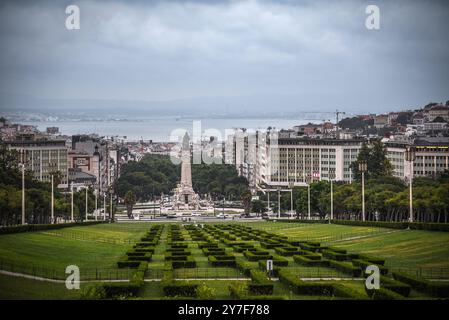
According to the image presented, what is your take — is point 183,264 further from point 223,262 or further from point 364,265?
point 364,265

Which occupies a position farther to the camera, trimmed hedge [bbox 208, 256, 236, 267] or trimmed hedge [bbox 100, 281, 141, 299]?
trimmed hedge [bbox 208, 256, 236, 267]

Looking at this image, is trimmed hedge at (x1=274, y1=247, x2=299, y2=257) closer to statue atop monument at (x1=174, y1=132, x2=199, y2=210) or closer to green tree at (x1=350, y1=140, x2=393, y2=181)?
green tree at (x1=350, y1=140, x2=393, y2=181)

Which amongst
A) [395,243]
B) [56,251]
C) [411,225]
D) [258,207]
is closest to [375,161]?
[258,207]

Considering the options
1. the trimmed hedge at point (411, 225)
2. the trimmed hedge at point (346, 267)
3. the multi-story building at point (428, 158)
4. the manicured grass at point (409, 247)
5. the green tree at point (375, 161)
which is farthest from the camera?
the multi-story building at point (428, 158)

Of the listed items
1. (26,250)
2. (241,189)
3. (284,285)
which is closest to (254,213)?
(241,189)

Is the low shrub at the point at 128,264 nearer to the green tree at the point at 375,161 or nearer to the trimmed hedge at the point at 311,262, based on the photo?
the trimmed hedge at the point at 311,262

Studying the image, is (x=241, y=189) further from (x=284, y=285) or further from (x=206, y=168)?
(x=284, y=285)

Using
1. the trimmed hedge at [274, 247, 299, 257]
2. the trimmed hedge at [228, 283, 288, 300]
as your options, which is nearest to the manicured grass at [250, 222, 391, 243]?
the trimmed hedge at [274, 247, 299, 257]

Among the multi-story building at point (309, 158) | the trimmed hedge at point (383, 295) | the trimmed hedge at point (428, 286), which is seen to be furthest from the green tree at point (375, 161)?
the trimmed hedge at point (383, 295)
